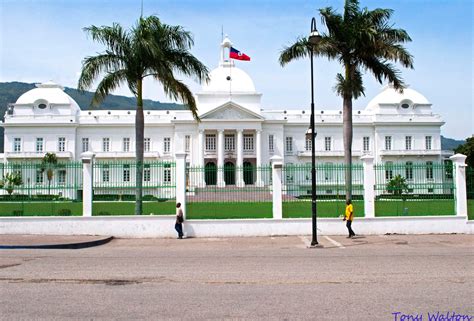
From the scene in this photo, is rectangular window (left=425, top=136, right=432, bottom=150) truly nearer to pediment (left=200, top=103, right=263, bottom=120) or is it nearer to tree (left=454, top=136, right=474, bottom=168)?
tree (left=454, top=136, right=474, bottom=168)

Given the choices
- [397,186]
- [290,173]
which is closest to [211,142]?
[290,173]

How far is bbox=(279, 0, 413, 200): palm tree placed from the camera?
66.8 feet

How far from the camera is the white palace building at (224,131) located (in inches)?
2142

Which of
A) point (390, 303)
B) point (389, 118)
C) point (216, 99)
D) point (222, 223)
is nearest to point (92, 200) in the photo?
point (222, 223)

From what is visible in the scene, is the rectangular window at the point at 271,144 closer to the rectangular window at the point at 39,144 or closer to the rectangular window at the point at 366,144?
the rectangular window at the point at 366,144

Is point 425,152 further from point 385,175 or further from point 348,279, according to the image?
point 348,279

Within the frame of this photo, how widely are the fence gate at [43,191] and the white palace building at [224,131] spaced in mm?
36174

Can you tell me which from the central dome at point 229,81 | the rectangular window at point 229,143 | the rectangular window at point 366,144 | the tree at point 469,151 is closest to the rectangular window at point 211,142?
the rectangular window at point 229,143

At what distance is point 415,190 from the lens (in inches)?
698

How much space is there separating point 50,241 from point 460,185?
574 inches

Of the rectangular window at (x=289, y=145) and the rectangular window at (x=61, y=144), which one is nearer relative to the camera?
the rectangular window at (x=61, y=144)

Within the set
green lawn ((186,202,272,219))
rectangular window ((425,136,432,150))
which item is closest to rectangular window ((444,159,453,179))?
green lawn ((186,202,272,219))
